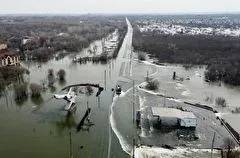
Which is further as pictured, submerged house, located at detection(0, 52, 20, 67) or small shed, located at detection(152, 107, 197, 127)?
submerged house, located at detection(0, 52, 20, 67)

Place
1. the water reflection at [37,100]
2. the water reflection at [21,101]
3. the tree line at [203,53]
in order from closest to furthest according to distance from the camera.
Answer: the water reflection at [21,101] → the water reflection at [37,100] → the tree line at [203,53]

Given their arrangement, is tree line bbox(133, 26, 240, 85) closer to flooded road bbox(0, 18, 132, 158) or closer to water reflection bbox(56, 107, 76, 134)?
flooded road bbox(0, 18, 132, 158)

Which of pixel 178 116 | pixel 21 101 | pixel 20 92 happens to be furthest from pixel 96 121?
pixel 20 92

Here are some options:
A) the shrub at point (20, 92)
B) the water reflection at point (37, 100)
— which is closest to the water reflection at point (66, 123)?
the water reflection at point (37, 100)

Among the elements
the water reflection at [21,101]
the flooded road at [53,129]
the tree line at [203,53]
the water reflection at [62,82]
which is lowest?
the flooded road at [53,129]

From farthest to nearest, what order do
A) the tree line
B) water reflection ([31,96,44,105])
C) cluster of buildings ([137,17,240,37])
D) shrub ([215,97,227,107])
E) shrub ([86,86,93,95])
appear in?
1. cluster of buildings ([137,17,240,37])
2. the tree line
3. shrub ([86,86,93,95])
4. water reflection ([31,96,44,105])
5. shrub ([215,97,227,107])

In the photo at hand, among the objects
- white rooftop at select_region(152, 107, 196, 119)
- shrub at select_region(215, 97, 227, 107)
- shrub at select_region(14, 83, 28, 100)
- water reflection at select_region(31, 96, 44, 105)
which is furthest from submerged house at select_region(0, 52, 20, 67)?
shrub at select_region(215, 97, 227, 107)

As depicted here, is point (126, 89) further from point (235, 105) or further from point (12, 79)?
point (12, 79)

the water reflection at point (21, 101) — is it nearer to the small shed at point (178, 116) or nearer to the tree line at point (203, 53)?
the small shed at point (178, 116)
